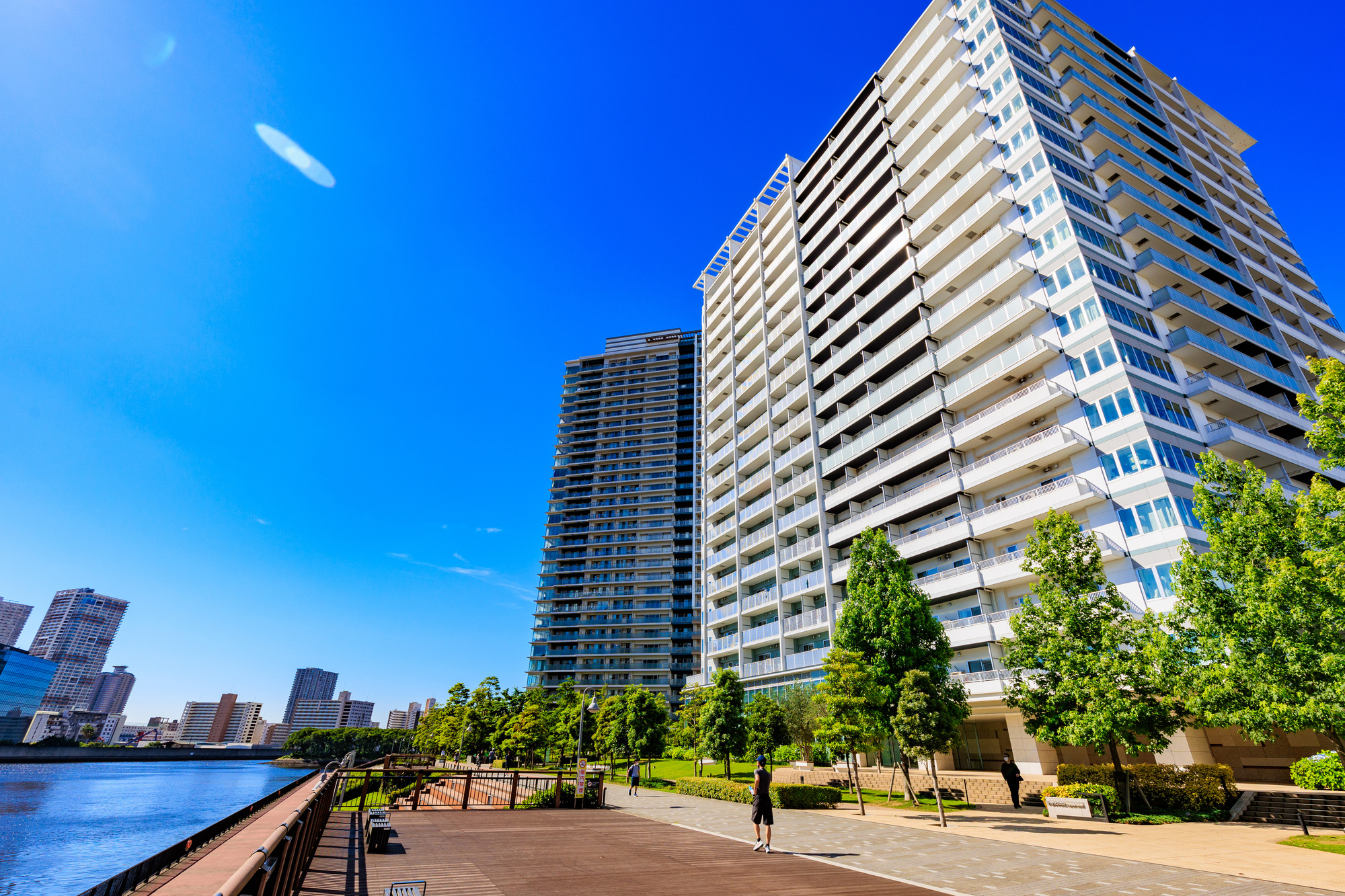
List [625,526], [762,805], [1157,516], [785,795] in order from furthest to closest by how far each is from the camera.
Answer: [625,526], [1157,516], [785,795], [762,805]

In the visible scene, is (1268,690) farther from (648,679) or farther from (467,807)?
(648,679)

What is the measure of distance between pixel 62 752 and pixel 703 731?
161859 mm

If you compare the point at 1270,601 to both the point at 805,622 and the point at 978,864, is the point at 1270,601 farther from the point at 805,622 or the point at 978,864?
the point at 805,622

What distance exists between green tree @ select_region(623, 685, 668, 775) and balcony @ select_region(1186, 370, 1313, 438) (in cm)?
3732

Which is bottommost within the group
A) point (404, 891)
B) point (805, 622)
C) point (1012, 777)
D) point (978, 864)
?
point (978, 864)

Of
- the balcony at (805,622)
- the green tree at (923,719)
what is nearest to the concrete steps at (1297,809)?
the green tree at (923,719)

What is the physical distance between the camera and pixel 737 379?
6656 cm

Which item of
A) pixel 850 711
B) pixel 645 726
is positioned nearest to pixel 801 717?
pixel 645 726

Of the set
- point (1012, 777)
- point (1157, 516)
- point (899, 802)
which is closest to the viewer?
point (1012, 777)

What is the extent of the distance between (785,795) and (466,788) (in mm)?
12128

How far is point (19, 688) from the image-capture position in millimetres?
122188

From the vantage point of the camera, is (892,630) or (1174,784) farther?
(892,630)

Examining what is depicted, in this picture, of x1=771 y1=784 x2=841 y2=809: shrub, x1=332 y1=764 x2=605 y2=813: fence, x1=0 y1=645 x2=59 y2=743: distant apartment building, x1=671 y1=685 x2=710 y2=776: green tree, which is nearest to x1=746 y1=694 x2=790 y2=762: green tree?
x1=671 y1=685 x2=710 y2=776: green tree

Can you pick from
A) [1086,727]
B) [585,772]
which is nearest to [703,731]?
[585,772]
